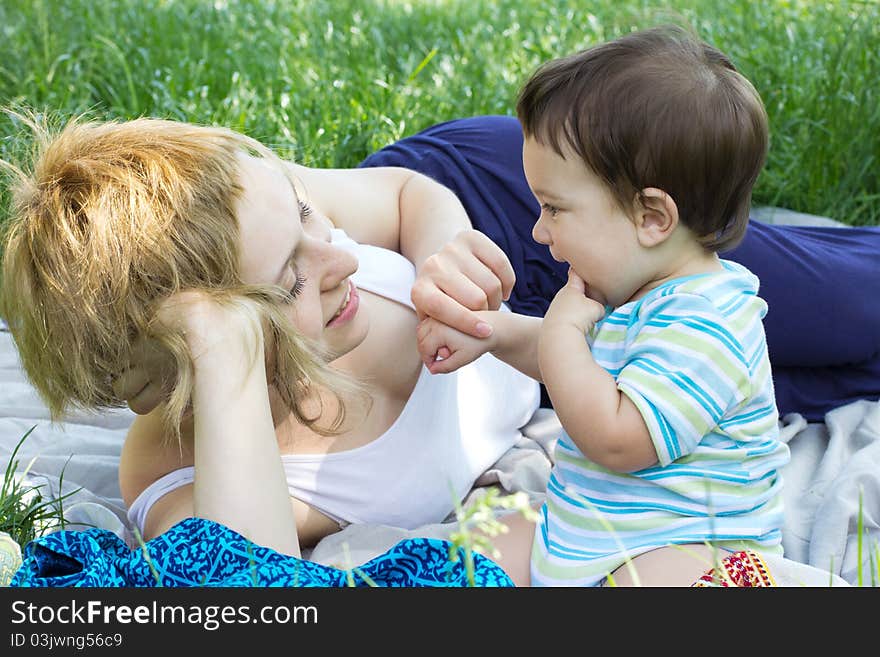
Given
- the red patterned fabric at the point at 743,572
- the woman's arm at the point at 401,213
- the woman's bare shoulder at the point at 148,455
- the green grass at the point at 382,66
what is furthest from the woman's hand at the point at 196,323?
the green grass at the point at 382,66

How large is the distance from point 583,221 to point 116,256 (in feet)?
2.62

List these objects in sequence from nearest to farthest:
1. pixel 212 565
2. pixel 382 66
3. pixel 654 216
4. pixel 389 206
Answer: pixel 212 565 → pixel 654 216 → pixel 389 206 → pixel 382 66

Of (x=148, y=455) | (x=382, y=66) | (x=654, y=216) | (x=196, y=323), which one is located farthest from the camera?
(x=382, y=66)

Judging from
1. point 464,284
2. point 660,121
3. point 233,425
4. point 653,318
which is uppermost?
point 660,121

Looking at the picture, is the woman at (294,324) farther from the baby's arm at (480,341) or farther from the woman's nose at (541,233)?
the woman's nose at (541,233)

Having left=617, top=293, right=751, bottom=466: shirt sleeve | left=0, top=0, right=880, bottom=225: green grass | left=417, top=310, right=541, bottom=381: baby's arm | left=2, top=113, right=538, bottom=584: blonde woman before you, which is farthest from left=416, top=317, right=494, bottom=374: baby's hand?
left=0, top=0, right=880, bottom=225: green grass

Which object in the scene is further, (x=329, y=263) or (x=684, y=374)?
(x=329, y=263)

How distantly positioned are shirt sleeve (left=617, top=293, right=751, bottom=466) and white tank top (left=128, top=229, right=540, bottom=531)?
64cm

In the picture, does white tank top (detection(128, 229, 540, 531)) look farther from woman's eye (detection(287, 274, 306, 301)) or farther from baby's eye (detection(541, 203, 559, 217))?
baby's eye (detection(541, 203, 559, 217))

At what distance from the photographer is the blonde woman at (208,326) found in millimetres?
1903

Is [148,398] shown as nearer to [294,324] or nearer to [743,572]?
[294,324]

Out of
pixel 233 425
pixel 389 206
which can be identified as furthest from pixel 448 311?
pixel 389 206

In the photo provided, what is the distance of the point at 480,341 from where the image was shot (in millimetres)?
2086

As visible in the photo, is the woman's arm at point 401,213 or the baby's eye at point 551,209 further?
the woman's arm at point 401,213
